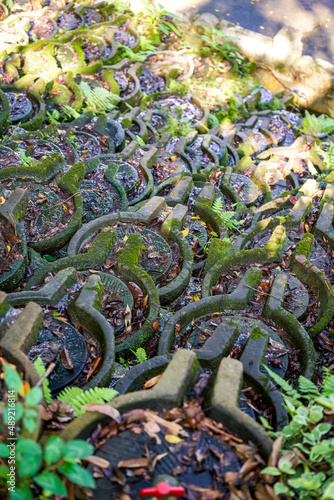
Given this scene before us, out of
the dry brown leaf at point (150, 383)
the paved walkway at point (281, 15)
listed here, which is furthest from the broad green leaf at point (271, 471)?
the paved walkway at point (281, 15)

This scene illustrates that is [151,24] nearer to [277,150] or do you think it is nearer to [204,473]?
[277,150]

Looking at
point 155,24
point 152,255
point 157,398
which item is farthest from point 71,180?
point 155,24

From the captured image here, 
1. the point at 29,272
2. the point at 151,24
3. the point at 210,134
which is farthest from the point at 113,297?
the point at 151,24

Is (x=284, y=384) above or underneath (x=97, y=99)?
above

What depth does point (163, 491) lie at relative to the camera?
2.34 metres

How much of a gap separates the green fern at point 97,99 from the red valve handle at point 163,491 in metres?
9.06

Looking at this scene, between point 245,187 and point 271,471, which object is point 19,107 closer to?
point 245,187

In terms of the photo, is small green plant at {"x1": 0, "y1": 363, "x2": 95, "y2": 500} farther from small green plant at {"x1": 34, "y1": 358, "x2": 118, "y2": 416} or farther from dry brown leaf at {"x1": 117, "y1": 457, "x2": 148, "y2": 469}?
small green plant at {"x1": 34, "y1": 358, "x2": 118, "y2": 416}

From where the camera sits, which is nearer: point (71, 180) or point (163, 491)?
point (163, 491)

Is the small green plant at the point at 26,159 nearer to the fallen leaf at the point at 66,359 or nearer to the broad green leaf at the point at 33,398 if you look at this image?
the fallen leaf at the point at 66,359

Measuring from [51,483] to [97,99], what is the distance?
30.8 ft

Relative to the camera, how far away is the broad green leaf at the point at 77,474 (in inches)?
89.2

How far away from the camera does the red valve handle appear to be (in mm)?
2344

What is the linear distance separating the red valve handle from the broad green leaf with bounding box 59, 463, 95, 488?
35cm
